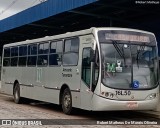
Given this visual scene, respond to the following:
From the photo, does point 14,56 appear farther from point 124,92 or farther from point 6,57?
point 124,92

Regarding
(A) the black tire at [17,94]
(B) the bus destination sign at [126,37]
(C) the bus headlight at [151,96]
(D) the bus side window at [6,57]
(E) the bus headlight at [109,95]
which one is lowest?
(A) the black tire at [17,94]

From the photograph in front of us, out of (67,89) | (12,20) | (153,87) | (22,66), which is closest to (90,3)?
(22,66)

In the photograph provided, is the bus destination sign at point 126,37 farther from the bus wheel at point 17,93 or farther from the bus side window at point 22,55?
Answer: the bus wheel at point 17,93

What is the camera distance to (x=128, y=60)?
13.9 meters

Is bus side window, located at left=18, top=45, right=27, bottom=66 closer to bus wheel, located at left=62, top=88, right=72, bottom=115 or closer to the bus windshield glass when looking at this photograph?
bus wheel, located at left=62, top=88, right=72, bottom=115

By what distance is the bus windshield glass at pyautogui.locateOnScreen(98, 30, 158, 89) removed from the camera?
13.6m

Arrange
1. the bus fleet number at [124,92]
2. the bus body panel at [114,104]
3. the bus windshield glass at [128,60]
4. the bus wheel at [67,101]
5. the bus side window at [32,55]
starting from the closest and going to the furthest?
the bus body panel at [114,104] → the bus fleet number at [124,92] → the bus windshield glass at [128,60] → the bus wheel at [67,101] → the bus side window at [32,55]

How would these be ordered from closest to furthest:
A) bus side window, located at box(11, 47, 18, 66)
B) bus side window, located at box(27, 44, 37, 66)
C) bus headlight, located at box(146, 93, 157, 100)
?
bus headlight, located at box(146, 93, 157, 100), bus side window, located at box(27, 44, 37, 66), bus side window, located at box(11, 47, 18, 66)

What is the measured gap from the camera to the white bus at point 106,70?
13.5 meters

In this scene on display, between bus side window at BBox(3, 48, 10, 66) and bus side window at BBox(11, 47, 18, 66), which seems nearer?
bus side window at BBox(11, 47, 18, 66)

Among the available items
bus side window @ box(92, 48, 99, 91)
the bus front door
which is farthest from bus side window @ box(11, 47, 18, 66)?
bus side window @ box(92, 48, 99, 91)

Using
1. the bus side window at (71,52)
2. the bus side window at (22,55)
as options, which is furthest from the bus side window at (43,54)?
the bus side window at (22,55)

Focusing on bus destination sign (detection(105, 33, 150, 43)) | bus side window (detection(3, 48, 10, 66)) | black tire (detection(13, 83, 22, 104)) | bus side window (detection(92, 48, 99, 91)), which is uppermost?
bus destination sign (detection(105, 33, 150, 43))

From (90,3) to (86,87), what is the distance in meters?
9.94
